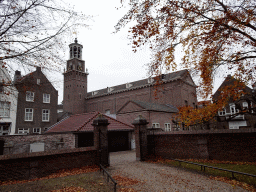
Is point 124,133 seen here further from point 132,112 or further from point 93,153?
point 93,153

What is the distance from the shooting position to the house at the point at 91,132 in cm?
1711

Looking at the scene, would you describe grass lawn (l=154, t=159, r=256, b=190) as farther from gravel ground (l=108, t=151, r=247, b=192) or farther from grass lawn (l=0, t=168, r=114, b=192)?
grass lawn (l=0, t=168, r=114, b=192)

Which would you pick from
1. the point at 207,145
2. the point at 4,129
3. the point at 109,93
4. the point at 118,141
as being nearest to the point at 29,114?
the point at 4,129

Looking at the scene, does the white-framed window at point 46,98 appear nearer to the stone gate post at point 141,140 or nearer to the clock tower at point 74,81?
the clock tower at point 74,81

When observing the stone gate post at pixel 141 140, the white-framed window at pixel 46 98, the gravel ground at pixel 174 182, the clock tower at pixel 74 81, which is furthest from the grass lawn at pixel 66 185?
the clock tower at pixel 74 81

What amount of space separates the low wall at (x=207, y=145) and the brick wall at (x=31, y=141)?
331 inches

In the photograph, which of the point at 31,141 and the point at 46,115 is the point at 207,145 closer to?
the point at 31,141

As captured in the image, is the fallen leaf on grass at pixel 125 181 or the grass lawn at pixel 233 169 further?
the grass lawn at pixel 233 169

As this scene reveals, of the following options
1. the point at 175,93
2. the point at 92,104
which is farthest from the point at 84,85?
the point at 175,93

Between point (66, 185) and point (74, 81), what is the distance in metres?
46.0

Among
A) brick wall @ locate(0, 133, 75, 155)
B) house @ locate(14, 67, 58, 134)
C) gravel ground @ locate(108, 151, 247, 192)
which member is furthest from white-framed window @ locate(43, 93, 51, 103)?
gravel ground @ locate(108, 151, 247, 192)

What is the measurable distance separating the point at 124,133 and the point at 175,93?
1974 cm

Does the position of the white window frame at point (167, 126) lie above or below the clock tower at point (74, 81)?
below

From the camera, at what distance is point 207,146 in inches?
414
